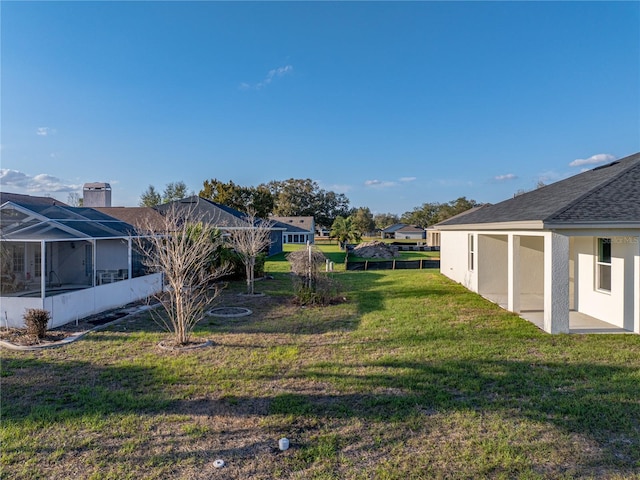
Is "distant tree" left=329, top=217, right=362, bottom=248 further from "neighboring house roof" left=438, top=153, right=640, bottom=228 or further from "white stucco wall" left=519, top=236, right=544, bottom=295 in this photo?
"neighboring house roof" left=438, top=153, right=640, bottom=228

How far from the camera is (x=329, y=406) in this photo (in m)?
4.47

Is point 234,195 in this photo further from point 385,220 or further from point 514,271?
point 385,220

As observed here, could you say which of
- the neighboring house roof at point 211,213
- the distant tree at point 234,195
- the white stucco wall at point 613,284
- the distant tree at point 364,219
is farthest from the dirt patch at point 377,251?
the distant tree at point 364,219

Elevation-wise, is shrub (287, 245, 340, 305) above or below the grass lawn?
above

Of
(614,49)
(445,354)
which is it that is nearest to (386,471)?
(445,354)

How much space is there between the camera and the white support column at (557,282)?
7.59 m

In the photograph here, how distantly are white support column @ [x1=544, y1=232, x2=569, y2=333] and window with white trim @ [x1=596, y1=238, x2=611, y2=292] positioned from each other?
2.07 m

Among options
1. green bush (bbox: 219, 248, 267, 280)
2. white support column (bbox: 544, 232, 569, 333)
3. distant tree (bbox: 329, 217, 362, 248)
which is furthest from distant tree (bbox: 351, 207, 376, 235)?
white support column (bbox: 544, 232, 569, 333)

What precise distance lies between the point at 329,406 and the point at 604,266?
8.43 m

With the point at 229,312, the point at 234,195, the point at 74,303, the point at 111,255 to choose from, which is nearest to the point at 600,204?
the point at 229,312

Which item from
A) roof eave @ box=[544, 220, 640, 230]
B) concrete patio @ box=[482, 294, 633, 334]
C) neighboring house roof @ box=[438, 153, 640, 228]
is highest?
neighboring house roof @ box=[438, 153, 640, 228]

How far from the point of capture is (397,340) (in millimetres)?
7371

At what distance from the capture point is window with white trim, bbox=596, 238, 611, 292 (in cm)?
871

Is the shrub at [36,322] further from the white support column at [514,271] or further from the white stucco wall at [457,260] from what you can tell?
the white stucco wall at [457,260]
